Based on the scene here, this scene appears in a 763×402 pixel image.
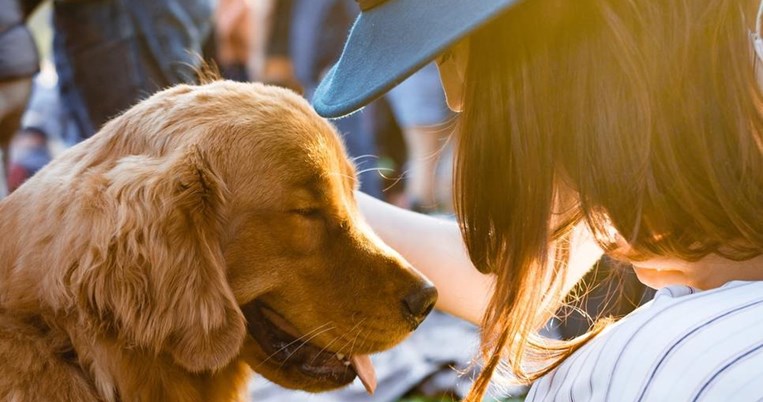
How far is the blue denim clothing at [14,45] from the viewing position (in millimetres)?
4383

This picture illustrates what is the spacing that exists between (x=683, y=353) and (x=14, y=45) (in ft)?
12.4

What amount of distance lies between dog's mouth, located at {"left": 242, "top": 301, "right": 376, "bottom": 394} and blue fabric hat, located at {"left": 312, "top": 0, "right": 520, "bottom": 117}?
781mm

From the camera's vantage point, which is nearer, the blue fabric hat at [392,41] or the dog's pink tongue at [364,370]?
the blue fabric hat at [392,41]

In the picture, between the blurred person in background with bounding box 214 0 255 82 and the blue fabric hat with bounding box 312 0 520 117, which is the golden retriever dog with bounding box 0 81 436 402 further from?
the blurred person in background with bounding box 214 0 255 82

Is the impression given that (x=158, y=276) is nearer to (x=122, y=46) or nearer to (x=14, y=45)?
(x=14, y=45)

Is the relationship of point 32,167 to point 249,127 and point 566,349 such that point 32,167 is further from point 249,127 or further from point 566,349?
point 566,349

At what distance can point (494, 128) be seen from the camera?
187 centimetres

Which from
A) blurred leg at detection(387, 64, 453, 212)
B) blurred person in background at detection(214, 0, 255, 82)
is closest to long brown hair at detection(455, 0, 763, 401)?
blurred leg at detection(387, 64, 453, 212)

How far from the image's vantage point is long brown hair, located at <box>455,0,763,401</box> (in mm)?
1677

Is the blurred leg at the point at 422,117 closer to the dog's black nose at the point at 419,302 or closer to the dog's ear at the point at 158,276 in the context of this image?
the dog's black nose at the point at 419,302

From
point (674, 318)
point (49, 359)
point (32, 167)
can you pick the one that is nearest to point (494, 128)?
point (674, 318)

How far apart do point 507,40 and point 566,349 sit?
0.79 m

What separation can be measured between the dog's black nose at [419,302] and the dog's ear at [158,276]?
52cm

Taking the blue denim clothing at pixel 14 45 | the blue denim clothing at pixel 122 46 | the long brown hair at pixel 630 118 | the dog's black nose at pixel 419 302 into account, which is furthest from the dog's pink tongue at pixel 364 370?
the blue denim clothing at pixel 14 45
